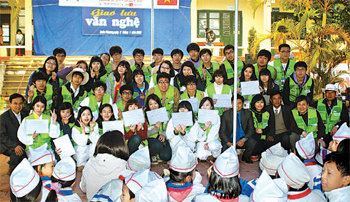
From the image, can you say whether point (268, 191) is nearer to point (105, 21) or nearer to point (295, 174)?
point (295, 174)

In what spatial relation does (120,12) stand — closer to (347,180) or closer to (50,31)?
(50,31)

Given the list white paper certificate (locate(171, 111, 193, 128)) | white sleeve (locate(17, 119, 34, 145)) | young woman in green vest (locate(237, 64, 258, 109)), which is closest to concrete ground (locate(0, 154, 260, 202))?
white sleeve (locate(17, 119, 34, 145))

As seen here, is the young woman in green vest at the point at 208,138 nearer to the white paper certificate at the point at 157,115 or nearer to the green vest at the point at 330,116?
the white paper certificate at the point at 157,115

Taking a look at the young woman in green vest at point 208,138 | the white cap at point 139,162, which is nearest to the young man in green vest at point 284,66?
the young woman in green vest at point 208,138

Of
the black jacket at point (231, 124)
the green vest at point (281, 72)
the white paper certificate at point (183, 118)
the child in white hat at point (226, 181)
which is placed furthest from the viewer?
the green vest at point (281, 72)

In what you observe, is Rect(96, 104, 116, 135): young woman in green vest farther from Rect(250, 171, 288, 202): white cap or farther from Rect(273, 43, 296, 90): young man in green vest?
Rect(250, 171, 288, 202): white cap

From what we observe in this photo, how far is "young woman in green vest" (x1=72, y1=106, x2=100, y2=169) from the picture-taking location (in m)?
5.42

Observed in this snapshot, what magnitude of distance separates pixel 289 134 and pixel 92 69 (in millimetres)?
3495

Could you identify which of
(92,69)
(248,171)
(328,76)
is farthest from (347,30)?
(92,69)

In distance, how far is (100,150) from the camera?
11.2ft

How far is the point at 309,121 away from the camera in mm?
5793

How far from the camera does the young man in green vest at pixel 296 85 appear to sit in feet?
20.9

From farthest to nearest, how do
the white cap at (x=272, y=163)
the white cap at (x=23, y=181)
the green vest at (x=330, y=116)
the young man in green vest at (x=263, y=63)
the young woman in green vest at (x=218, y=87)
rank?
the young man in green vest at (x=263, y=63)
the young woman in green vest at (x=218, y=87)
the green vest at (x=330, y=116)
the white cap at (x=272, y=163)
the white cap at (x=23, y=181)

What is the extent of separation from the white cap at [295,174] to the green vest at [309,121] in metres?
3.23
